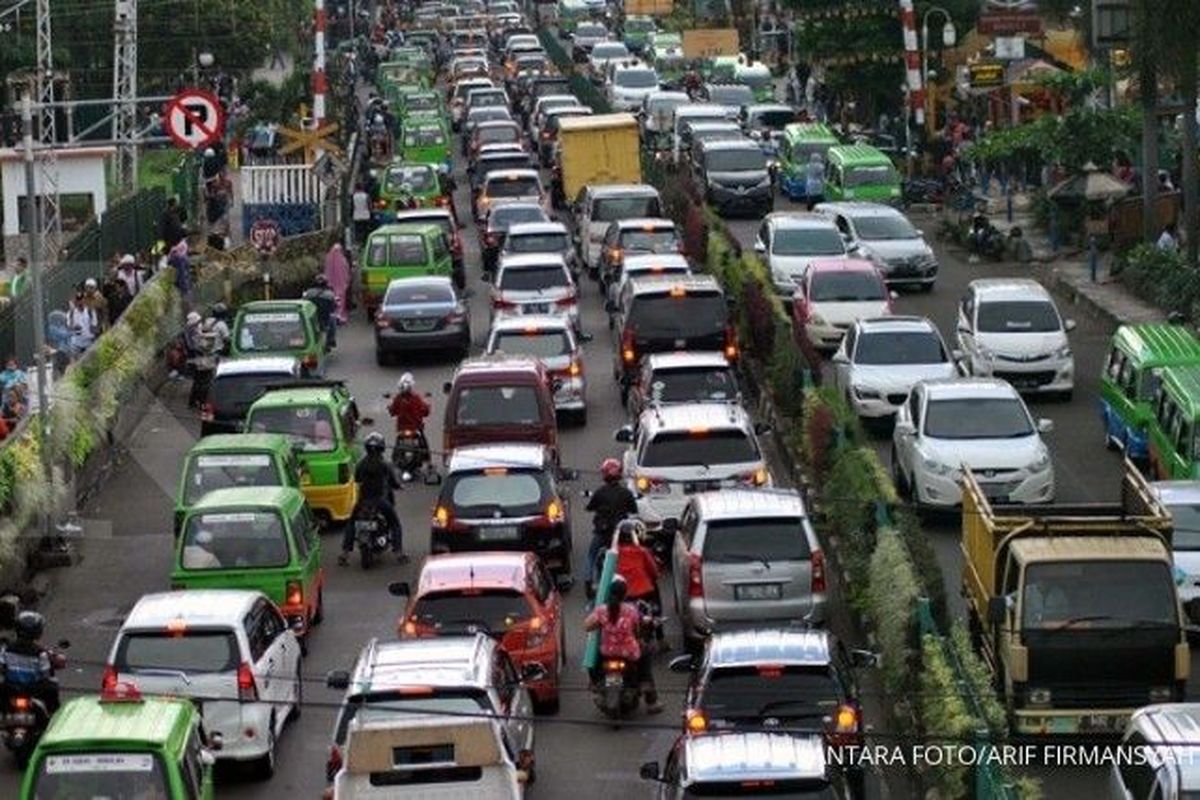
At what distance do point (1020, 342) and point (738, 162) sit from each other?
23.5 metres

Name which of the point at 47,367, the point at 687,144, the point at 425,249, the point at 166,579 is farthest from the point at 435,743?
the point at 687,144

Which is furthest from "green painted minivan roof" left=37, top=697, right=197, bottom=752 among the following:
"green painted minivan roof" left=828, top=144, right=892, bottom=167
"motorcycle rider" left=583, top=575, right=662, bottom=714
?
"green painted minivan roof" left=828, top=144, right=892, bottom=167

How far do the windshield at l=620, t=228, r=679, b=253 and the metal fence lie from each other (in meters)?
8.90

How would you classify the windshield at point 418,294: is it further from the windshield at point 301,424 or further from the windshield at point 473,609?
the windshield at point 473,609

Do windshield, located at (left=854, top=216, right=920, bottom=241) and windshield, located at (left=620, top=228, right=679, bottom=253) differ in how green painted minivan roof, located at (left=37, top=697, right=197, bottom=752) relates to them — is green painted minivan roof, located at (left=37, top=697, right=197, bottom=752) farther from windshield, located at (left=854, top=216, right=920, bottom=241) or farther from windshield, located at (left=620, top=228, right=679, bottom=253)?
windshield, located at (left=854, top=216, right=920, bottom=241)

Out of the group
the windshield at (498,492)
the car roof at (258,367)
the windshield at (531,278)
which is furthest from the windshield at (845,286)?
the windshield at (498,492)

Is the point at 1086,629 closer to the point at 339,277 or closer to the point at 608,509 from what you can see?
the point at 608,509

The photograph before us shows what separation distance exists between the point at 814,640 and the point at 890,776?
2.01 meters

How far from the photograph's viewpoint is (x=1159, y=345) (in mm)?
36375

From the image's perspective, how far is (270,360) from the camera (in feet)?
129

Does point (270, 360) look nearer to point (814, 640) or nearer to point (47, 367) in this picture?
point (47, 367)

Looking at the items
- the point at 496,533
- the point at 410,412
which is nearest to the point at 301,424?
the point at 410,412

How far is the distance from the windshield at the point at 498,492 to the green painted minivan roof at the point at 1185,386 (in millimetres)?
7250

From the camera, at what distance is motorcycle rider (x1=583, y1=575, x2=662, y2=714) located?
85.5 ft
